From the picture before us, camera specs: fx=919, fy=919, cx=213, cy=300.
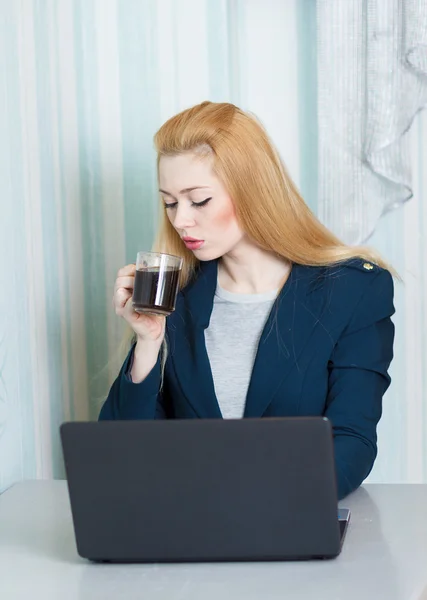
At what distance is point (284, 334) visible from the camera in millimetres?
1732

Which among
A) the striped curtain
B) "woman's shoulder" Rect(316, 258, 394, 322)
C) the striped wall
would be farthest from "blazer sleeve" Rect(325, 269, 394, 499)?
the striped curtain

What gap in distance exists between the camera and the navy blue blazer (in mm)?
1684

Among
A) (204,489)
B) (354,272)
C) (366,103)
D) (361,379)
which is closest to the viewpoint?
(204,489)

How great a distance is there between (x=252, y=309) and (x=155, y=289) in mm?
349

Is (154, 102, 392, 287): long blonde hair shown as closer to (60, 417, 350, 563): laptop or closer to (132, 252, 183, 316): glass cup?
(132, 252, 183, 316): glass cup

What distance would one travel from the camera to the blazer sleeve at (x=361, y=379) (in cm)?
155

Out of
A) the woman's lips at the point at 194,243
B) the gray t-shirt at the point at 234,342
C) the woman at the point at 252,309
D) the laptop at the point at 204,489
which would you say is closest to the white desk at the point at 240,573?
the laptop at the point at 204,489

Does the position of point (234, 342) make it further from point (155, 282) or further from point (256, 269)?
point (155, 282)

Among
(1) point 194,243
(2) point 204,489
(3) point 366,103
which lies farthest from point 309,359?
(3) point 366,103

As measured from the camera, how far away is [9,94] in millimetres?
1788

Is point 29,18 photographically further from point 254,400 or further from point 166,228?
point 254,400

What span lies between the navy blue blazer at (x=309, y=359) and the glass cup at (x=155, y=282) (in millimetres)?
221

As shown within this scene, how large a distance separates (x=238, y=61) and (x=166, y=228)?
58cm

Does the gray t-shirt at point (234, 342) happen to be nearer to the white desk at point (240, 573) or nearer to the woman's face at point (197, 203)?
the woman's face at point (197, 203)
